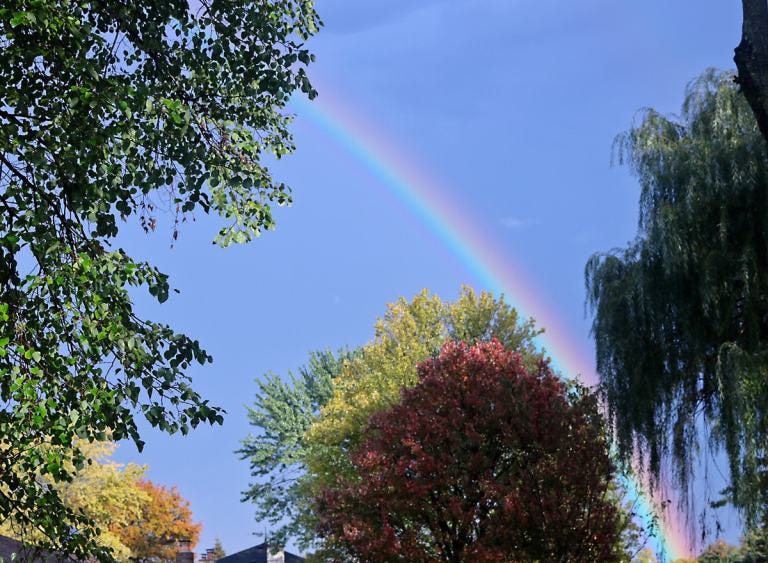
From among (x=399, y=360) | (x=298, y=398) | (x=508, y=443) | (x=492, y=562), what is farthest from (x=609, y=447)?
(x=298, y=398)

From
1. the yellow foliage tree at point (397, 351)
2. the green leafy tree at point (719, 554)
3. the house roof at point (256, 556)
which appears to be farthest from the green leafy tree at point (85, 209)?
the house roof at point (256, 556)

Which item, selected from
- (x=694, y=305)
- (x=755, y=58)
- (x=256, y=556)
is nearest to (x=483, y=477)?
(x=694, y=305)

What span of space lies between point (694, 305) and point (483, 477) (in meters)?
5.46

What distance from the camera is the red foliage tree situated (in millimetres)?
15898

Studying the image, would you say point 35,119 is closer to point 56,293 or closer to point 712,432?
point 56,293

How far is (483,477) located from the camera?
54.8ft

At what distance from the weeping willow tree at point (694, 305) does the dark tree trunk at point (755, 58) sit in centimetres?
625

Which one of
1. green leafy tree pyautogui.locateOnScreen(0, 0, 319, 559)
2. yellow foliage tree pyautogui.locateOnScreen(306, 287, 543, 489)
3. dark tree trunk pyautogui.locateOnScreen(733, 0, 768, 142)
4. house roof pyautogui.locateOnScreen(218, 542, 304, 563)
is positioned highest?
yellow foliage tree pyautogui.locateOnScreen(306, 287, 543, 489)

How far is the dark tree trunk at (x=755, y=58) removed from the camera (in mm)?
8281

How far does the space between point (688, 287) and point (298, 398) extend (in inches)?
1140

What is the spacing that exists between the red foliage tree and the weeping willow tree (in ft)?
4.10

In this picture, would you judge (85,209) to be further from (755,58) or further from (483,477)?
(483,477)

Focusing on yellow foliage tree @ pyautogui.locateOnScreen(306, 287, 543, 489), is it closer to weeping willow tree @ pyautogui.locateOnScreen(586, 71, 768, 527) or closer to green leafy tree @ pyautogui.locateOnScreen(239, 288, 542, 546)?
green leafy tree @ pyautogui.locateOnScreen(239, 288, 542, 546)

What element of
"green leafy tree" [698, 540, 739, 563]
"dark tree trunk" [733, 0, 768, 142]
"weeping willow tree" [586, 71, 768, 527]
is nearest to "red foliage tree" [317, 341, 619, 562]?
"weeping willow tree" [586, 71, 768, 527]
